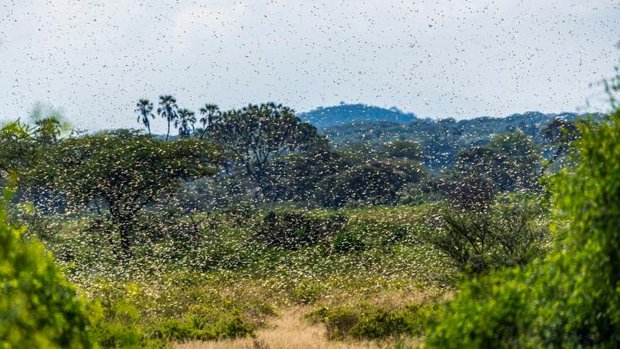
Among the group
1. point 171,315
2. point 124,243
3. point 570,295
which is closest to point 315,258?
point 124,243

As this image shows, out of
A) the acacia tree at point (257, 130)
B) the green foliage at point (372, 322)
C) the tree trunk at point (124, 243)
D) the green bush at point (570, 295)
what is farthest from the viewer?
the acacia tree at point (257, 130)

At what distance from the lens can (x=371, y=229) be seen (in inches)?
1777

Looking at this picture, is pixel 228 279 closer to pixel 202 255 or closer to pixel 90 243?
pixel 202 255

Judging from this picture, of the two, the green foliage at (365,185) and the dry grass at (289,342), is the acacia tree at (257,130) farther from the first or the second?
the dry grass at (289,342)

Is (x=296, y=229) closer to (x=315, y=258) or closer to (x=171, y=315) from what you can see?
(x=315, y=258)

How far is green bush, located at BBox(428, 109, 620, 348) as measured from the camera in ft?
22.0

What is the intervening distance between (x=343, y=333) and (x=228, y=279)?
609 inches

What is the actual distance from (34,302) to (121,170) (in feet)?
120

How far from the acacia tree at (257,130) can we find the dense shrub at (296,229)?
39.4 m

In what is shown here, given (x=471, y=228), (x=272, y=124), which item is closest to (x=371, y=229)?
(x=471, y=228)

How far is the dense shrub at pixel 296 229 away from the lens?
4303 cm

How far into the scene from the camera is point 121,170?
137ft

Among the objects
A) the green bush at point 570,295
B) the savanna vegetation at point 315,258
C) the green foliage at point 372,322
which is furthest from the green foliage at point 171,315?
the green bush at point 570,295

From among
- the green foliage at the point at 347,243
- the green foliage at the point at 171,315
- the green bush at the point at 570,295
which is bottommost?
the green foliage at the point at 347,243
